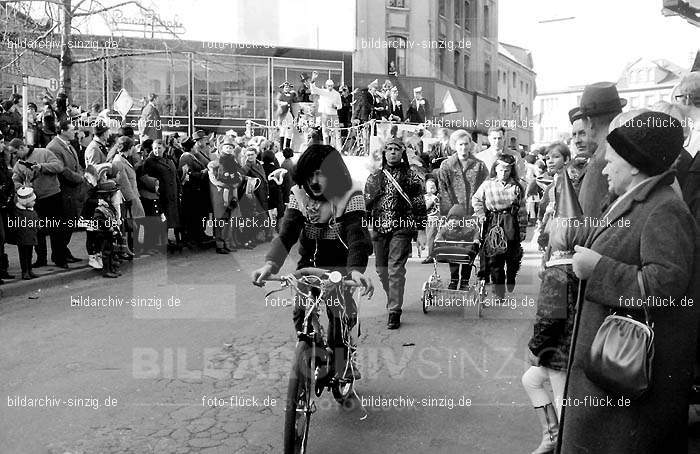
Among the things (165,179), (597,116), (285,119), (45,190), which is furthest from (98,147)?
(285,119)

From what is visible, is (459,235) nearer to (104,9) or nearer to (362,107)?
(104,9)

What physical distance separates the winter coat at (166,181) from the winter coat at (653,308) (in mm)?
11018

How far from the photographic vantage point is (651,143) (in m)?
2.80

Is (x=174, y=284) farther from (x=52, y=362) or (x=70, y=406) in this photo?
(x=70, y=406)

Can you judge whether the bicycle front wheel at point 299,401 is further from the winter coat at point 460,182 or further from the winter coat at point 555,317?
the winter coat at point 460,182

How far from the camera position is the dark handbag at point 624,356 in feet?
8.60

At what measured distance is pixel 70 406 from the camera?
5223mm

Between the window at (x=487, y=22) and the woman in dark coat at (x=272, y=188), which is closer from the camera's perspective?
the woman in dark coat at (x=272, y=188)

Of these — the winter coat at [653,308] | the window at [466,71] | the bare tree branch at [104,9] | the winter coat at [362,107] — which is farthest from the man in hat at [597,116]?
the window at [466,71]

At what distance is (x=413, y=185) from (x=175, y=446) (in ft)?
14.2

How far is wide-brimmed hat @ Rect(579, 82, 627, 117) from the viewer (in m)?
4.13

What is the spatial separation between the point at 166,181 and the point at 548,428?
393 inches

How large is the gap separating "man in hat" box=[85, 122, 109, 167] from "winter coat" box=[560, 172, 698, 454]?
1001 centimetres

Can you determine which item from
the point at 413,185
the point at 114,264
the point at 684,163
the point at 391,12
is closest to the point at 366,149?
the point at 114,264
